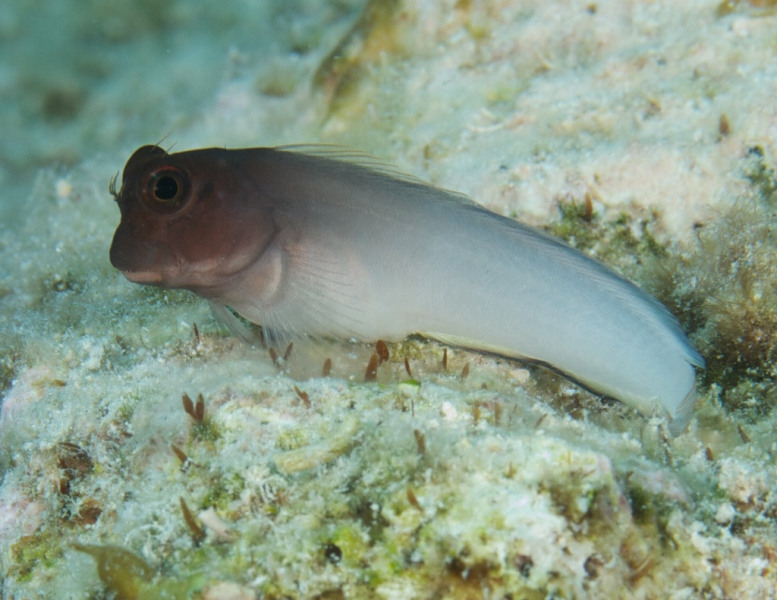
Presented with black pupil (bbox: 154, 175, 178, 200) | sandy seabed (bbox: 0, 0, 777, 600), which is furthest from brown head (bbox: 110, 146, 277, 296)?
sandy seabed (bbox: 0, 0, 777, 600)

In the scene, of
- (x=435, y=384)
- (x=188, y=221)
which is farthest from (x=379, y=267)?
(x=188, y=221)

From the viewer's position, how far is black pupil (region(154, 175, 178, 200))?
106 inches

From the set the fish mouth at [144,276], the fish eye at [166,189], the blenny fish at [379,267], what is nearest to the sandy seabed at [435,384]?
the blenny fish at [379,267]

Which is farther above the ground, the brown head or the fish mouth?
the brown head

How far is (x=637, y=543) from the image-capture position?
171 centimetres

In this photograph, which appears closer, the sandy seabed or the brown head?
the sandy seabed

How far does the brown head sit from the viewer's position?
2.73 meters

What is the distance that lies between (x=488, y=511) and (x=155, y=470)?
4.22 ft

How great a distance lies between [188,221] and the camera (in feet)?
9.10

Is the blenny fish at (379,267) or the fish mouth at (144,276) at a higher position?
the blenny fish at (379,267)

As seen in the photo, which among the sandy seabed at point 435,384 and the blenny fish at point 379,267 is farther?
the blenny fish at point 379,267

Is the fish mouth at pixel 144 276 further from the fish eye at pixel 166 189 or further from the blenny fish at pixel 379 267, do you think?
the fish eye at pixel 166 189

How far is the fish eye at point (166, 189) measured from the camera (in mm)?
2699

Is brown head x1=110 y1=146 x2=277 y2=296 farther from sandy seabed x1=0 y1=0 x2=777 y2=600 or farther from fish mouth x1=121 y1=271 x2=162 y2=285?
sandy seabed x1=0 y1=0 x2=777 y2=600
